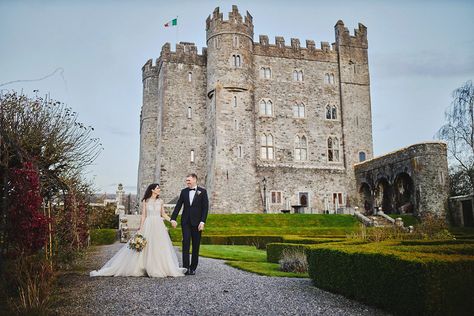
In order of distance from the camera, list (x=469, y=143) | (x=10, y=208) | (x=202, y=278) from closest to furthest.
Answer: (x=10, y=208) → (x=202, y=278) → (x=469, y=143)

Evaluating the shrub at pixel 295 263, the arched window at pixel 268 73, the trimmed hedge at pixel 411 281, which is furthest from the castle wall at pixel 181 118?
the trimmed hedge at pixel 411 281

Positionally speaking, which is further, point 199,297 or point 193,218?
point 193,218

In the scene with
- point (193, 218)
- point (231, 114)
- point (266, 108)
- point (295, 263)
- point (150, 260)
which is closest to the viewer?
point (150, 260)

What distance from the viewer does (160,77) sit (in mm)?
39031

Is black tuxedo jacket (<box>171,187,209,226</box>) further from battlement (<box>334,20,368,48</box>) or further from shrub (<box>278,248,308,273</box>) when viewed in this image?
battlement (<box>334,20,368,48</box>)

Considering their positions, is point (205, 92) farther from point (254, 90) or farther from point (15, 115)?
point (15, 115)

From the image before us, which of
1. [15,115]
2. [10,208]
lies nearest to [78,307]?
[10,208]

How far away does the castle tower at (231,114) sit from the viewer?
33219mm

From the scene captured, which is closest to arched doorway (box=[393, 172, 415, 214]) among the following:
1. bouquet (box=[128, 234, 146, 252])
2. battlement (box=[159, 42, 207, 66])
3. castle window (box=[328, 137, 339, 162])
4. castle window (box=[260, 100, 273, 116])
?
castle window (box=[328, 137, 339, 162])

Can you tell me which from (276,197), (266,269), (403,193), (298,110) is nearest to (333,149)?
(298,110)

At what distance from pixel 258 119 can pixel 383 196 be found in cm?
1287

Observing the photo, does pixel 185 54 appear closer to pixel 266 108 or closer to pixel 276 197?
pixel 266 108

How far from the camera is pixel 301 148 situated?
124ft

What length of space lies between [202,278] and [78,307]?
3.16m
